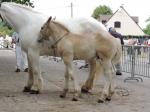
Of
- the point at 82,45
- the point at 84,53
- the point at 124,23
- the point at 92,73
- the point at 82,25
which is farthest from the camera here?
the point at 124,23

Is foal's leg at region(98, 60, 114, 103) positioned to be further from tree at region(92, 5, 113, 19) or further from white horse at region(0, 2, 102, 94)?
tree at region(92, 5, 113, 19)

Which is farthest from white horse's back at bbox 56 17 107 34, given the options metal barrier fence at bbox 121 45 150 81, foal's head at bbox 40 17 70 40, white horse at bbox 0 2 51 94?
metal barrier fence at bbox 121 45 150 81

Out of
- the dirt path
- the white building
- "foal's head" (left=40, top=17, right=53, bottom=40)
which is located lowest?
the dirt path

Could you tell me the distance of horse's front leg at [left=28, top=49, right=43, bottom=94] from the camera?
38.4ft

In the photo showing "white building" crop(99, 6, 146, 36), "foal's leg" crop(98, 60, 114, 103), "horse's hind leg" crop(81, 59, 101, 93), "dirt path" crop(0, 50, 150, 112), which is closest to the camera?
"dirt path" crop(0, 50, 150, 112)

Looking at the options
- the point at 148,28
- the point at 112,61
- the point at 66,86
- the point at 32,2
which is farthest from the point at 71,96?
the point at 148,28

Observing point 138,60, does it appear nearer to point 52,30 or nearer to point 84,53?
point 84,53

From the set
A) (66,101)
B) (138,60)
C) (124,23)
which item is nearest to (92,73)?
(66,101)

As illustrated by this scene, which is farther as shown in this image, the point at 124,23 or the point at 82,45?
the point at 124,23

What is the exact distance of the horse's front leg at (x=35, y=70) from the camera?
38.4 ft

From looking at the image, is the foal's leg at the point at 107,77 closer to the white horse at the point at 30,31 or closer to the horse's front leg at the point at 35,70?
the white horse at the point at 30,31

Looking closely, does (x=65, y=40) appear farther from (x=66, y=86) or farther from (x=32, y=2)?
(x=32, y=2)

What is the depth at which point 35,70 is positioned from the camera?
1191cm

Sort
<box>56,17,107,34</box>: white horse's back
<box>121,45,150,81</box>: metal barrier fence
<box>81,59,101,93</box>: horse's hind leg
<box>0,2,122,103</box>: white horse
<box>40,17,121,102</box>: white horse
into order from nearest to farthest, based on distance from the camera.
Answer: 1. <box>40,17,121,102</box>: white horse
2. <box>56,17,107,34</box>: white horse's back
3. <box>0,2,122,103</box>: white horse
4. <box>81,59,101,93</box>: horse's hind leg
5. <box>121,45,150,81</box>: metal barrier fence
